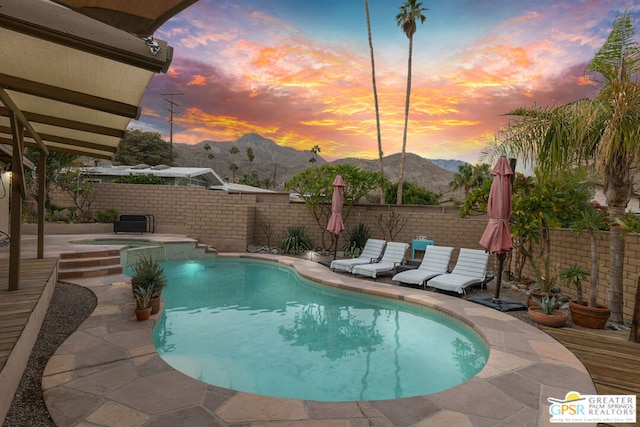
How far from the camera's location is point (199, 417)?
8.84 feet

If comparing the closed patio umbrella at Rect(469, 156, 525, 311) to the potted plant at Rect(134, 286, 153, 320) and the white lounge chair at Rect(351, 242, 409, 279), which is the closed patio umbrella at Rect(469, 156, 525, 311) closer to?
the white lounge chair at Rect(351, 242, 409, 279)

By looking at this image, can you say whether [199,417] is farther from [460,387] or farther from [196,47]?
[196,47]

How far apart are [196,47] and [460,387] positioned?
3265 centimetres

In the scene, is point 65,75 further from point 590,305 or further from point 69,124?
point 590,305

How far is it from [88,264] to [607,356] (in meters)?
10.1

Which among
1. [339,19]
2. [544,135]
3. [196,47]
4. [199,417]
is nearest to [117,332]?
[199,417]

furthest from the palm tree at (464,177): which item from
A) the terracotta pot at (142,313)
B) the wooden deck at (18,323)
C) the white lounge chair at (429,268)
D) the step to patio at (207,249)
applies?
the wooden deck at (18,323)

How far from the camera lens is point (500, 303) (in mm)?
6254

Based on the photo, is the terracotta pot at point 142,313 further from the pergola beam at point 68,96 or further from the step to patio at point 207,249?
the step to patio at point 207,249

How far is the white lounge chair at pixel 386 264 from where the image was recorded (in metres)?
8.71

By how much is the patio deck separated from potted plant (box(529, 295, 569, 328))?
0.71m

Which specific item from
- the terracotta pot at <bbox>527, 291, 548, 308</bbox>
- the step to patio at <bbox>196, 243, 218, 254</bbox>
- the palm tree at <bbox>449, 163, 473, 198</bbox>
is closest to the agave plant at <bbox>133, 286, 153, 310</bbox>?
the terracotta pot at <bbox>527, 291, 548, 308</bbox>

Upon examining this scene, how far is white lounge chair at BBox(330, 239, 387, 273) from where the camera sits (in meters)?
9.16

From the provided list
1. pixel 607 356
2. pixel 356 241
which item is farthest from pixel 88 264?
pixel 607 356
